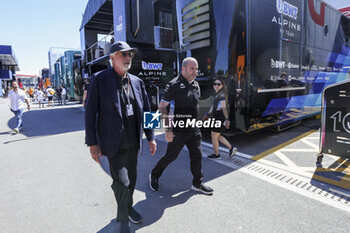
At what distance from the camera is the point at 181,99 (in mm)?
2799

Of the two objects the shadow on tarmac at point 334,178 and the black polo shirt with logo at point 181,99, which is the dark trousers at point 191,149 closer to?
the black polo shirt with logo at point 181,99

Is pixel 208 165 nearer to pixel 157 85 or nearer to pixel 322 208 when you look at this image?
pixel 322 208

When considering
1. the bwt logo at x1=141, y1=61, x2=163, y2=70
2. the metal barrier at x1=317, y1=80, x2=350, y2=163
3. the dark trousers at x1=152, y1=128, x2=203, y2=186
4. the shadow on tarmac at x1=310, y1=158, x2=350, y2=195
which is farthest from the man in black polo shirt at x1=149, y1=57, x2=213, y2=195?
the bwt logo at x1=141, y1=61, x2=163, y2=70

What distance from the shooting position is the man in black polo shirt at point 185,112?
Answer: 2.79m

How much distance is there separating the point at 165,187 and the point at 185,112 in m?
1.19

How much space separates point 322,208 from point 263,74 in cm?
278

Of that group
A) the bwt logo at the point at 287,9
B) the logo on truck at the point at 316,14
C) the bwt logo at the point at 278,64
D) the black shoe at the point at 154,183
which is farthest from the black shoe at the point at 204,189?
the logo on truck at the point at 316,14

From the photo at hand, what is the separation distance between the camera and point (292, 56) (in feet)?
17.2

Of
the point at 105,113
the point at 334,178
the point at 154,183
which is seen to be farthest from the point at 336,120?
the point at 105,113

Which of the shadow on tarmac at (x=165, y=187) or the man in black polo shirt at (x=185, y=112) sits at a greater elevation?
the man in black polo shirt at (x=185, y=112)

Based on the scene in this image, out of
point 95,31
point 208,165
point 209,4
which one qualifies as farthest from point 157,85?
point 95,31

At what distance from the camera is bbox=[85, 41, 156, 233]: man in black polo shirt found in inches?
79.6

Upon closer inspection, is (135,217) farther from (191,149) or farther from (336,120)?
(336,120)

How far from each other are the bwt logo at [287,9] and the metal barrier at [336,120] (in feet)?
6.99
